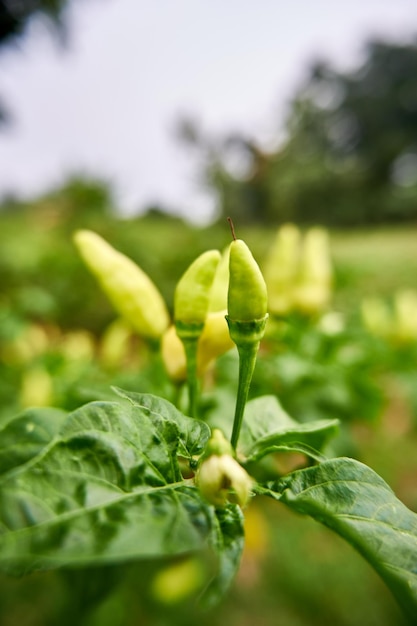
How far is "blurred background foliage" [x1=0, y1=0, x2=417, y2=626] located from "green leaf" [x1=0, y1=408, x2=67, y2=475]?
0.50 feet

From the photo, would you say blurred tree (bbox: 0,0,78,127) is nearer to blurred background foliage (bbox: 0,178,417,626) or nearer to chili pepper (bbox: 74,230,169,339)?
blurred background foliage (bbox: 0,178,417,626)

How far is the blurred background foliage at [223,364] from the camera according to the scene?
1.11 metres

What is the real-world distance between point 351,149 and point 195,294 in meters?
17.1

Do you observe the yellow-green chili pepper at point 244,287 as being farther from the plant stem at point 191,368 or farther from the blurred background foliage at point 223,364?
the blurred background foliage at point 223,364

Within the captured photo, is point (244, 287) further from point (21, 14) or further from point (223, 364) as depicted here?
point (21, 14)

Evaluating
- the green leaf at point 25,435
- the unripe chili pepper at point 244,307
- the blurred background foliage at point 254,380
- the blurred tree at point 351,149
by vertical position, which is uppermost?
the blurred tree at point 351,149

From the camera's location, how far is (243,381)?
18.7 inches

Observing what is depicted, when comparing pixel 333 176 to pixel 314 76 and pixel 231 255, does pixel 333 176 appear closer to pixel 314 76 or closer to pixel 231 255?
pixel 314 76

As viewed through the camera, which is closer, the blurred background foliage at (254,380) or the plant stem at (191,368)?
the plant stem at (191,368)

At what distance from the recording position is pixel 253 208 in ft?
37.4

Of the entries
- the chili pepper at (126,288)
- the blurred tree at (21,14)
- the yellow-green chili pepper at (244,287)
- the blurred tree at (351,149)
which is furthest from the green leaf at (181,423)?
the blurred tree at (351,149)

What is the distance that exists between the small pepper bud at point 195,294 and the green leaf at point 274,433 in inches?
5.1

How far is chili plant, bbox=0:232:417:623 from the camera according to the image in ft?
0.97

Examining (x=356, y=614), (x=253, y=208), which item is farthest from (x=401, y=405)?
(x=253, y=208)
